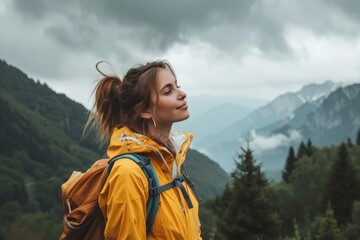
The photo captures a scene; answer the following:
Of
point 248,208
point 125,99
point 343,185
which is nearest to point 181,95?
point 125,99

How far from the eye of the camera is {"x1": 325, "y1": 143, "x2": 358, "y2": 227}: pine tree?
5191 centimetres

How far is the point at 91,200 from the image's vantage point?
321 centimetres

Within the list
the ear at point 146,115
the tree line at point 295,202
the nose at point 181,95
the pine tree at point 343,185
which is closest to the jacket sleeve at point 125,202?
the ear at point 146,115

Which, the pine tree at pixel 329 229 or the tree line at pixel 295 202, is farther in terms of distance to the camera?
the tree line at pixel 295 202

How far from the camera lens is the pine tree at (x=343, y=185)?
51.9 metres

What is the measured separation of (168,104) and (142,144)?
513 mm

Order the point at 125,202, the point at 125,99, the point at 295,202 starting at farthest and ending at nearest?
the point at 295,202 → the point at 125,99 → the point at 125,202

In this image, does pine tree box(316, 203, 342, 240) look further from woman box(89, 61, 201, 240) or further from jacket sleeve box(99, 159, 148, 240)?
jacket sleeve box(99, 159, 148, 240)

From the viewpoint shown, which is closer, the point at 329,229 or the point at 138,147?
the point at 138,147

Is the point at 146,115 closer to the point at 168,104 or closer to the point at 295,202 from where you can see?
the point at 168,104

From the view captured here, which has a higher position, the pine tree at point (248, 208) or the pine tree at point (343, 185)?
the pine tree at point (343, 185)

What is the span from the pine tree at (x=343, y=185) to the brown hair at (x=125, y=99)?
169ft

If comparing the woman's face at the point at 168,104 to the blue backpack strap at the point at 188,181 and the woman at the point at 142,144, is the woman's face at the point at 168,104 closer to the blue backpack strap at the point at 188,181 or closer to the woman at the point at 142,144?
the woman at the point at 142,144

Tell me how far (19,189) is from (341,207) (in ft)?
377
